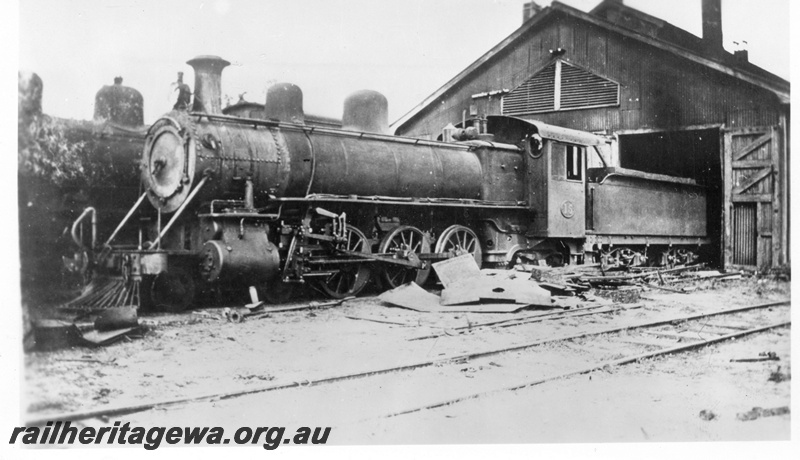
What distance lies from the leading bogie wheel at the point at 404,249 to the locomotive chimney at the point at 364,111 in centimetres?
184

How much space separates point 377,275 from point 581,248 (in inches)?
179

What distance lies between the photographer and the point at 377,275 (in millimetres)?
10555

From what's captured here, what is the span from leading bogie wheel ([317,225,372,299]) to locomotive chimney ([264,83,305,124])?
186cm

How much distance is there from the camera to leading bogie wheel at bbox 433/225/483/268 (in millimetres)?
11031

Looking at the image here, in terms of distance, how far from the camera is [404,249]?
1048 cm

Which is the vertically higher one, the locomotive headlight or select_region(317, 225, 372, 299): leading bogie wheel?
the locomotive headlight

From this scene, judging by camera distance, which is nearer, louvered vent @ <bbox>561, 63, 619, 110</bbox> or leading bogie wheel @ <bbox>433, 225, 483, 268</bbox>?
leading bogie wheel @ <bbox>433, 225, 483, 268</bbox>

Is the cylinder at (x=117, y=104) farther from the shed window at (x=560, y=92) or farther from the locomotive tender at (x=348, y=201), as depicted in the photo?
the shed window at (x=560, y=92)

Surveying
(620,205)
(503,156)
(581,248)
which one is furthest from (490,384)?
(620,205)

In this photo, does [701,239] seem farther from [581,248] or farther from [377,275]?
[377,275]

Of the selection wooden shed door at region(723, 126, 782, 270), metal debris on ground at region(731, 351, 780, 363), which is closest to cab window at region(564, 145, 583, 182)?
wooden shed door at region(723, 126, 782, 270)

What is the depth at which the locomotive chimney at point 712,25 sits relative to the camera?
647 inches

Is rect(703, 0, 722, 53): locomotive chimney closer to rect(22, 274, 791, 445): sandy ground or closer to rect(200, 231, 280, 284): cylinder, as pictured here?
rect(22, 274, 791, 445): sandy ground

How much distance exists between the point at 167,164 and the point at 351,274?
3020 millimetres
